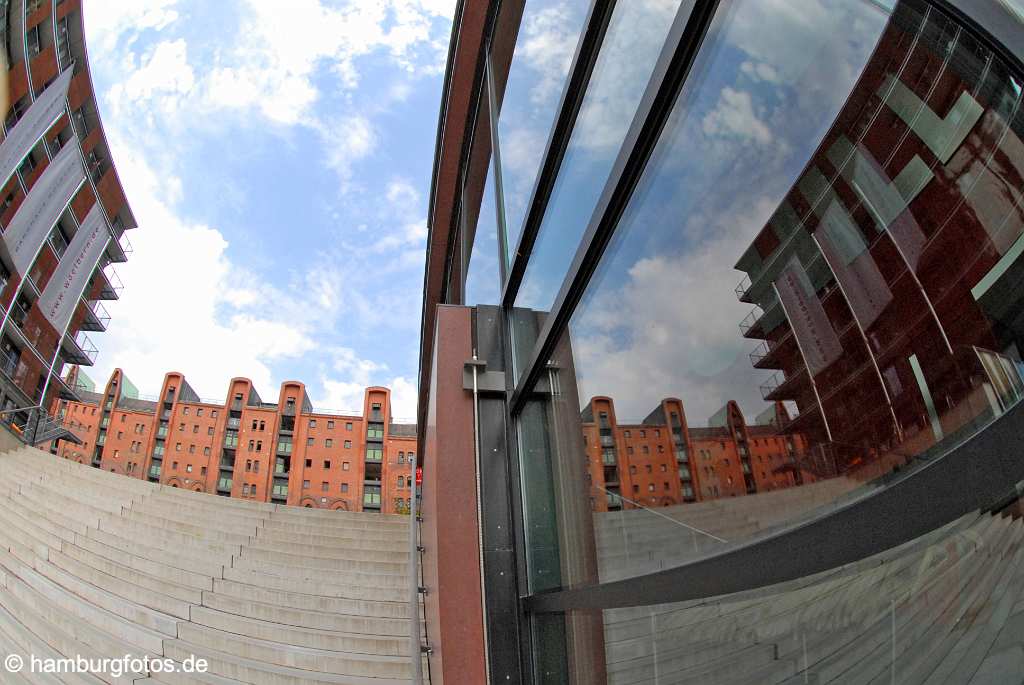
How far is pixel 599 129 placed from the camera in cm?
206

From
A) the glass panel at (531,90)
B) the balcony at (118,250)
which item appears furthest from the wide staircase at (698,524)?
the balcony at (118,250)

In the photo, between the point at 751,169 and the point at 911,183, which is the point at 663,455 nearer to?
the point at 751,169

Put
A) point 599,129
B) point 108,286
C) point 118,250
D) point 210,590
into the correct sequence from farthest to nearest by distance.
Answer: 1. point 108,286
2. point 118,250
3. point 210,590
4. point 599,129

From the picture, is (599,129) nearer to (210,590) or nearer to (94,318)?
(210,590)

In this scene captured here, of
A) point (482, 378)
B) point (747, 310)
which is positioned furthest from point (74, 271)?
point (747, 310)

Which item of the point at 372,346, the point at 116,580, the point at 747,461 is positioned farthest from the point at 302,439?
the point at 747,461

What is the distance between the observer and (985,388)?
60 cm

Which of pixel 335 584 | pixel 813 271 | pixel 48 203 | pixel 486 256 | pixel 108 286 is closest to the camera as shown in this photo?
pixel 813 271

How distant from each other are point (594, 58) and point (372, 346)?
3509 inches

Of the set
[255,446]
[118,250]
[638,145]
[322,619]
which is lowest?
[322,619]

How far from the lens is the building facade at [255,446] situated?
58.3 metres

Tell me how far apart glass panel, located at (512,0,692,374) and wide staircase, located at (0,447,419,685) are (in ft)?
13.0

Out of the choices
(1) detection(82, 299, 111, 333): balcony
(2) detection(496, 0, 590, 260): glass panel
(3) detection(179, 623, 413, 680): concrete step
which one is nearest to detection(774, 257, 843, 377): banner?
(2) detection(496, 0, 590, 260): glass panel

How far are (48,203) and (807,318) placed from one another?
34.2 m
